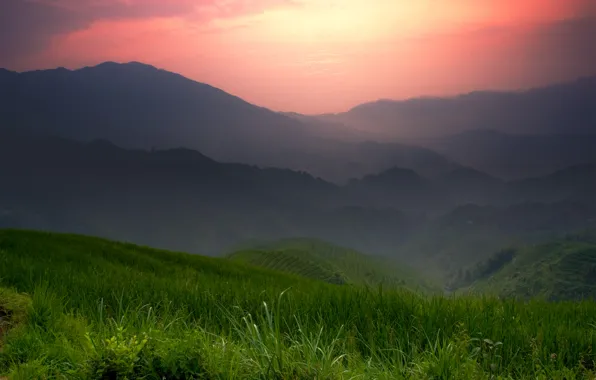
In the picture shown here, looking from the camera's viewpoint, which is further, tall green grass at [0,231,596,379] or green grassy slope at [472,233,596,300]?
green grassy slope at [472,233,596,300]

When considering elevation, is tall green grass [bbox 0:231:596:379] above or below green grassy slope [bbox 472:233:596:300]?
above

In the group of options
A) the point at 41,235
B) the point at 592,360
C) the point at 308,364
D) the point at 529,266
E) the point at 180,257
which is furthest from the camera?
the point at 529,266

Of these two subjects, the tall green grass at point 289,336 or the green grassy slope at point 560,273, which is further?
the green grassy slope at point 560,273

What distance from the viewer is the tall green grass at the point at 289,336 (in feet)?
18.5

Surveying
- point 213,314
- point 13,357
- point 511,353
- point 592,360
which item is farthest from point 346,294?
point 13,357

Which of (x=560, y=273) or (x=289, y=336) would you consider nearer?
(x=289, y=336)

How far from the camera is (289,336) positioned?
23.8 ft

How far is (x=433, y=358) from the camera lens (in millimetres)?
6070

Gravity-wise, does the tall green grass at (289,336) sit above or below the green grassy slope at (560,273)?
above

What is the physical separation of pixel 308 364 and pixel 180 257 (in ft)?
129

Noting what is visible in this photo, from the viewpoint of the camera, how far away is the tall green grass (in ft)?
18.5

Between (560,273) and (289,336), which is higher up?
(289,336)

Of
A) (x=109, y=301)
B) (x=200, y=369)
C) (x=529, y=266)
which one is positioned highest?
(x=200, y=369)

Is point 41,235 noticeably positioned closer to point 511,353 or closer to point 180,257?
point 180,257
